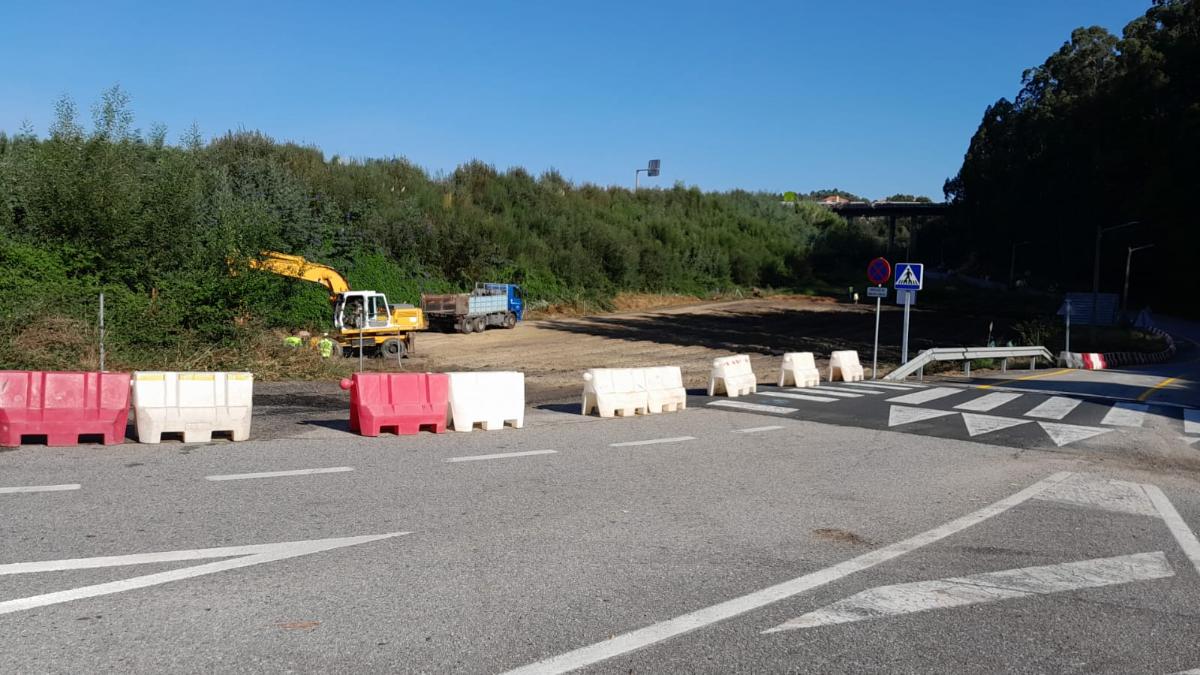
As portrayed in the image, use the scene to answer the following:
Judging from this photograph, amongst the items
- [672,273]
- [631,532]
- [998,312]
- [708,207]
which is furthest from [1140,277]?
[631,532]

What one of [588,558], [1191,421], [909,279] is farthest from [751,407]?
[909,279]

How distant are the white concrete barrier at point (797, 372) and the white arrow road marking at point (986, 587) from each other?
13.0m

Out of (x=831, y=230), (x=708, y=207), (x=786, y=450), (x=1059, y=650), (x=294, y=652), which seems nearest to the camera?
(x=294, y=652)

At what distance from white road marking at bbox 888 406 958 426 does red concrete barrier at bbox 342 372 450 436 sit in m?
6.90

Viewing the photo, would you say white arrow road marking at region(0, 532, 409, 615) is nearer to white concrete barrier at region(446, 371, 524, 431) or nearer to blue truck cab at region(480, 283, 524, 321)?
white concrete barrier at region(446, 371, 524, 431)

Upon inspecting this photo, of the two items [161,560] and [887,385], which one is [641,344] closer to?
[887,385]

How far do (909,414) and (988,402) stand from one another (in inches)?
118

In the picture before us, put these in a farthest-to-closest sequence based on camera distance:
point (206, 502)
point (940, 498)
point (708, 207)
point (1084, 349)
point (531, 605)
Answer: point (708, 207) → point (1084, 349) → point (940, 498) → point (206, 502) → point (531, 605)

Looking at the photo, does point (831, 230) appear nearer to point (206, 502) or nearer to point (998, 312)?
point (998, 312)

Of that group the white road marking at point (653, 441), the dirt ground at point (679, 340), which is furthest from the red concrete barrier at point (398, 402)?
the dirt ground at point (679, 340)

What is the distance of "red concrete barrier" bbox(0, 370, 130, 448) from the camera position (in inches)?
398

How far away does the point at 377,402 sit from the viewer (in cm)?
1168

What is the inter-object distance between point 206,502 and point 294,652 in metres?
3.62

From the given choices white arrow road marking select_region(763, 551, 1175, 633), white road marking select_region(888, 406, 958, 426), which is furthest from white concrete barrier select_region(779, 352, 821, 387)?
white arrow road marking select_region(763, 551, 1175, 633)
